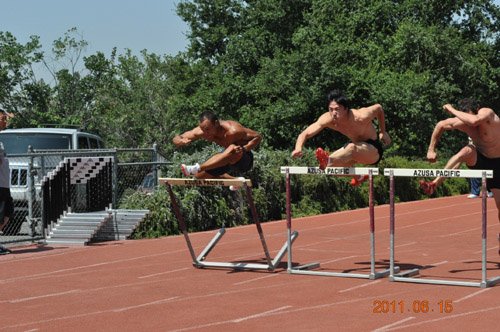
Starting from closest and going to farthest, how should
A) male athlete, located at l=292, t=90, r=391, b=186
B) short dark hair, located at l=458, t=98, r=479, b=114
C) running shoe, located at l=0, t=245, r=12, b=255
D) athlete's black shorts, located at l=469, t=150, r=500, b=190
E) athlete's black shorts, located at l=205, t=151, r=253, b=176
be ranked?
short dark hair, located at l=458, t=98, r=479, b=114
athlete's black shorts, located at l=469, t=150, r=500, b=190
male athlete, located at l=292, t=90, r=391, b=186
athlete's black shorts, located at l=205, t=151, r=253, b=176
running shoe, located at l=0, t=245, r=12, b=255

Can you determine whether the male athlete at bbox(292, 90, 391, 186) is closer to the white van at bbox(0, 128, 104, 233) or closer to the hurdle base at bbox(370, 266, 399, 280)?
the hurdle base at bbox(370, 266, 399, 280)

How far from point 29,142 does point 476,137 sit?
36.6ft

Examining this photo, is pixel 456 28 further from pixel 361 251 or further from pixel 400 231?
pixel 361 251

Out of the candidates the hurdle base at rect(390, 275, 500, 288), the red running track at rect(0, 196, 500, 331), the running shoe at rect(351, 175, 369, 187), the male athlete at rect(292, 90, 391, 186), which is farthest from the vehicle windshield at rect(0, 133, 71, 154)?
the hurdle base at rect(390, 275, 500, 288)

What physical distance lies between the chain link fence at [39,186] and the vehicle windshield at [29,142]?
0.59 meters

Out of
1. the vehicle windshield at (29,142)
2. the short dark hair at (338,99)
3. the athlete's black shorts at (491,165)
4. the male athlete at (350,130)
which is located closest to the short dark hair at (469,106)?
the athlete's black shorts at (491,165)

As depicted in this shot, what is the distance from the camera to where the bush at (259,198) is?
60.1ft

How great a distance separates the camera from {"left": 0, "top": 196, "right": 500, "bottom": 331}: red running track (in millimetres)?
8820

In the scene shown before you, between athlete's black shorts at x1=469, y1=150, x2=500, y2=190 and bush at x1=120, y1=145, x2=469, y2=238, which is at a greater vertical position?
athlete's black shorts at x1=469, y1=150, x2=500, y2=190

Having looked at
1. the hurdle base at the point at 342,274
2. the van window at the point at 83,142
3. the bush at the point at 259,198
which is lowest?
the hurdle base at the point at 342,274

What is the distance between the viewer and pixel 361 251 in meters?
14.7

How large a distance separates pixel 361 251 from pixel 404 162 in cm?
1497

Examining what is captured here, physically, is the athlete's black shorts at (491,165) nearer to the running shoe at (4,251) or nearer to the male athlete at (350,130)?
the male athlete at (350,130)

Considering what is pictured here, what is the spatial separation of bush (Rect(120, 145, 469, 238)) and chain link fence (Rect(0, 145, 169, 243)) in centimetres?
40
